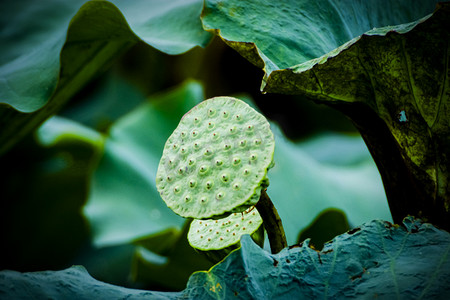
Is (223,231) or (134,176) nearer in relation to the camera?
(223,231)

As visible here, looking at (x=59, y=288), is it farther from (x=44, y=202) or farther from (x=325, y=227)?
(x=44, y=202)

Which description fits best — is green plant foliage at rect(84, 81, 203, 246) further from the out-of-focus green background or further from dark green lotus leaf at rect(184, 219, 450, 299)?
dark green lotus leaf at rect(184, 219, 450, 299)

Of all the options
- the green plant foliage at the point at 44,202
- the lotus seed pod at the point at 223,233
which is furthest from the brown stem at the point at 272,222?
the green plant foliage at the point at 44,202

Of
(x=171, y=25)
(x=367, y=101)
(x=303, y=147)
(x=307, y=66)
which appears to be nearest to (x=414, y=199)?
(x=367, y=101)

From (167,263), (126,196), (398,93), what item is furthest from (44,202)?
(398,93)

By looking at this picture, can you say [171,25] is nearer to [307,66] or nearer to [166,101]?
[166,101]

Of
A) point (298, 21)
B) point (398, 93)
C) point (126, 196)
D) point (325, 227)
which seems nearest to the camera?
point (398, 93)

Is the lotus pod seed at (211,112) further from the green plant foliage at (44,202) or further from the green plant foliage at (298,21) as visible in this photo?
the green plant foliage at (44,202)

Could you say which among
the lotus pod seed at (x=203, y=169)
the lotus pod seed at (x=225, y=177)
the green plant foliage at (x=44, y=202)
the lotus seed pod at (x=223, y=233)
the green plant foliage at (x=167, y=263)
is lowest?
the green plant foliage at (x=44, y=202)
